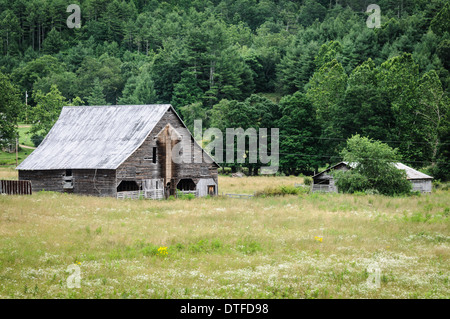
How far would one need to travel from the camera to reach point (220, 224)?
88.2ft

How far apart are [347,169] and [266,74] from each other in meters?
74.9

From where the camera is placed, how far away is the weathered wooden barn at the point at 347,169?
48281 millimetres

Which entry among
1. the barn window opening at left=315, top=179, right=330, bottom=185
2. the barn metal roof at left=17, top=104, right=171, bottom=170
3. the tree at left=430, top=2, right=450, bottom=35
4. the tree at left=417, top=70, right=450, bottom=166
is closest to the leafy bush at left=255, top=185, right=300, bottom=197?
the barn window opening at left=315, top=179, right=330, bottom=185

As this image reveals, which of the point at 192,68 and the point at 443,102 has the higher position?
the point at 192,68

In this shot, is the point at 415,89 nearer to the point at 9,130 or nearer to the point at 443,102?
the point at 443,102

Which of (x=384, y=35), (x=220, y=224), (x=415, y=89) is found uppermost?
(x=384, y=35)

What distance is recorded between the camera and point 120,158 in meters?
38.8

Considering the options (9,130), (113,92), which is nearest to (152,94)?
(113,92)

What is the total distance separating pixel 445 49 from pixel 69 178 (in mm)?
73772

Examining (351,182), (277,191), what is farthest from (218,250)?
(351,182)

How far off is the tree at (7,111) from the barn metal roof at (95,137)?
24.9 m

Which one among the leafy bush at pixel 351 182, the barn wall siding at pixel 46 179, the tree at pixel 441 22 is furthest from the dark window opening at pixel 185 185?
the tree at pixel 441 22

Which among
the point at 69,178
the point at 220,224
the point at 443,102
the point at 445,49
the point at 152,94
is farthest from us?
the point at 152,94

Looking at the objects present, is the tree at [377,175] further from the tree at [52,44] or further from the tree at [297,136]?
the tree at [52,44]
